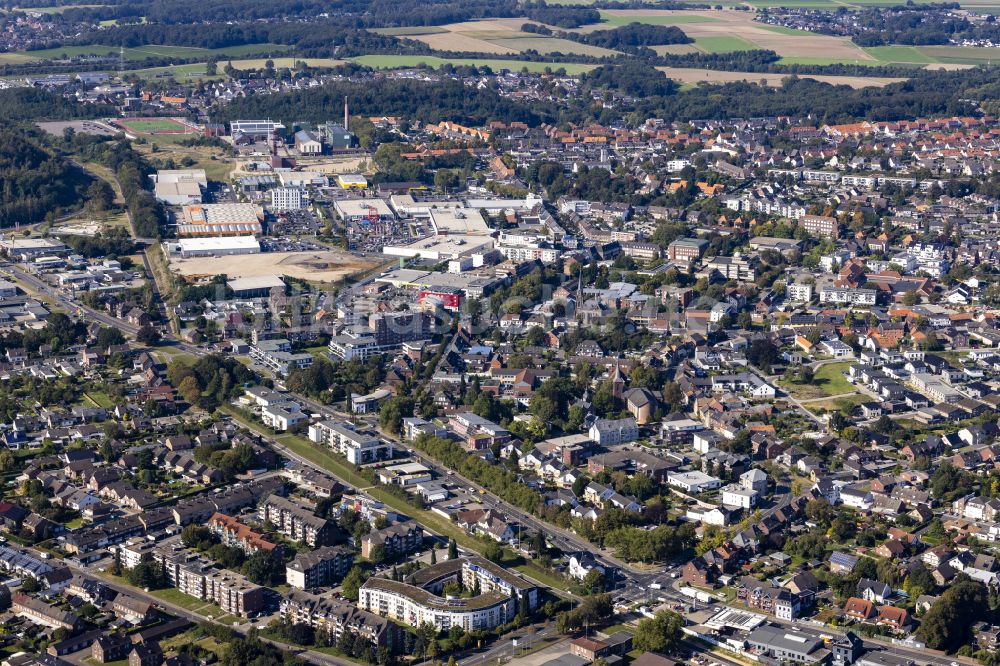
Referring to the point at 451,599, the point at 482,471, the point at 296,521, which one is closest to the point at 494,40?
the point at 482,471

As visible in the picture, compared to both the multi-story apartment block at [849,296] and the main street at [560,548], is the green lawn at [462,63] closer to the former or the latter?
the multi-story apartment block at [849,296]

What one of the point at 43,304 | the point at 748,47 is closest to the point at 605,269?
the point at 43,304

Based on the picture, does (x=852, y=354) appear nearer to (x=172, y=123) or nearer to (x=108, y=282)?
(x=108, y=282)

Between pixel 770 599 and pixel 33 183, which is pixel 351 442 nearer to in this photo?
pixel 770 599

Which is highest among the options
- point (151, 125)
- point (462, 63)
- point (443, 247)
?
point (462, 63)

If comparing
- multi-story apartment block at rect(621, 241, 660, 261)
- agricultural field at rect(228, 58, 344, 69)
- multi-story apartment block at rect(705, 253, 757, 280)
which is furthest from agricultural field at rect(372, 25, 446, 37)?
multi-story apartment block at rect(705, 253, 757, 280)

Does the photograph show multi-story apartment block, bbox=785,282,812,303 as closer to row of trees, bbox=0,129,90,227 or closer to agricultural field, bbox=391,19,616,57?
row of trees, bbox=0,129,90,227
